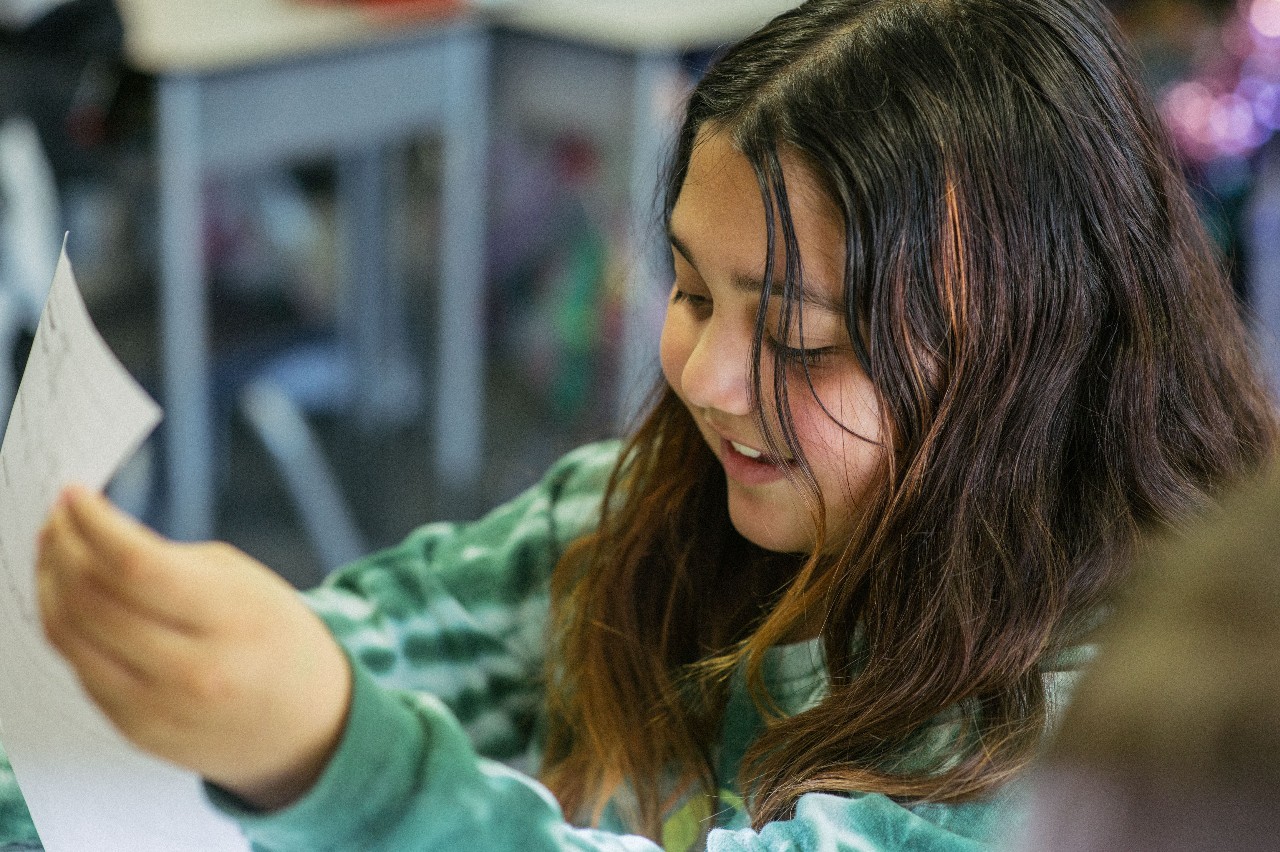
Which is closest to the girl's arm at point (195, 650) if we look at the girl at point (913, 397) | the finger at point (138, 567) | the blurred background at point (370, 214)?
the finger at point (138, 567)

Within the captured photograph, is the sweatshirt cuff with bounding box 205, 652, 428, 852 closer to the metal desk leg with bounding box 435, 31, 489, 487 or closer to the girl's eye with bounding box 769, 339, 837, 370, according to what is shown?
the girl's eye with bounding box 769, 339, 837, 370

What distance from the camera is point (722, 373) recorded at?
2.22ft

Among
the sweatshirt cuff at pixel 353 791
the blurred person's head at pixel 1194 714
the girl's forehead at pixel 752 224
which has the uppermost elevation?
the blurred person's head at pixel 1194 714

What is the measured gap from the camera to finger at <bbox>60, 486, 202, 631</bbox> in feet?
1.39

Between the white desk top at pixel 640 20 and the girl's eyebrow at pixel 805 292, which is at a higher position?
the girl's eyebrow at pixel 805 292

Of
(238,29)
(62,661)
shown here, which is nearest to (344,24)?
(238,29)

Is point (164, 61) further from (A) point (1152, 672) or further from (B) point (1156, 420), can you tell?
(A) point (1152, 672)

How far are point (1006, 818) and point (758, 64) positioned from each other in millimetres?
370

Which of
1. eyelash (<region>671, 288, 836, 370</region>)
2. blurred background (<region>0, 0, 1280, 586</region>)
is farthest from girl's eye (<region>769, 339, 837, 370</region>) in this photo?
blurred background (<region>0, 0, 1280, 586</region>)

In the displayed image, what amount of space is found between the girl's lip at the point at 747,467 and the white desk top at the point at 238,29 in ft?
4.35

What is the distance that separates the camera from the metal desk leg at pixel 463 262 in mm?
2252

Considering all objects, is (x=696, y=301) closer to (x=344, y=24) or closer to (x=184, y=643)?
(x=184, y=643)

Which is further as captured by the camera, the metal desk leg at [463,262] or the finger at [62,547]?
the metal desk leg at [463,262]

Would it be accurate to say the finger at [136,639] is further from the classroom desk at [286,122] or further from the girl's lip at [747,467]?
the classroom desk at [286,122]
